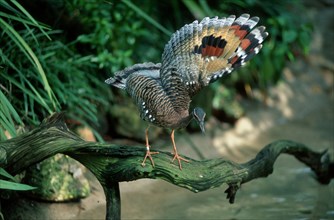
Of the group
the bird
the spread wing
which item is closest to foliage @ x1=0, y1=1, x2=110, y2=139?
the bird

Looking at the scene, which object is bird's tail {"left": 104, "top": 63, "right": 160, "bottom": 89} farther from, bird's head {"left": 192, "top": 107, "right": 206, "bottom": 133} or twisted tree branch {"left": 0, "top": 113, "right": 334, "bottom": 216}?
bird's head {"left": 192, "top": 107, "right": 206, "bottom": 133}

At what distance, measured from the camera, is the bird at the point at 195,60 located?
3.67m

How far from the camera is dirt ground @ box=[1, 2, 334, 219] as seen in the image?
15.4 ft

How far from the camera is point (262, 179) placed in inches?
218

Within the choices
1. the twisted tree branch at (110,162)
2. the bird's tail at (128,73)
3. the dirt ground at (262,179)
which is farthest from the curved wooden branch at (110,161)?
the dirt ground at (262,179)

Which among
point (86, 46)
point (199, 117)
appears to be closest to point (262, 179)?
point (86, 46)

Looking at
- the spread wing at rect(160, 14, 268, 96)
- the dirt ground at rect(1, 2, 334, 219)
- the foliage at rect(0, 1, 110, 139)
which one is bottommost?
the dirt ground at rect(1, 2, 334, 219)

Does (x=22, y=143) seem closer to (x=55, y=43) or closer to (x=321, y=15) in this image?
(x=55, y=43)

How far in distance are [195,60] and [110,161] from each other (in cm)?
71

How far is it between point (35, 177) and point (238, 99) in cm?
319

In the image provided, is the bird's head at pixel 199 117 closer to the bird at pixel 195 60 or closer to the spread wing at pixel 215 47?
the bird at pixel 195 60

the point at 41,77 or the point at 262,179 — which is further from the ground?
the point at 41,77

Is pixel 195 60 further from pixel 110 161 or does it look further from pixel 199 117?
pixel 110 161

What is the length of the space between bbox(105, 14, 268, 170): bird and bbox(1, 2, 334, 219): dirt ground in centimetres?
110
